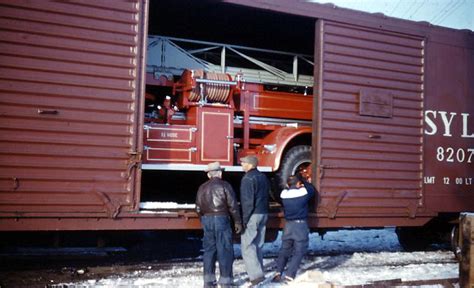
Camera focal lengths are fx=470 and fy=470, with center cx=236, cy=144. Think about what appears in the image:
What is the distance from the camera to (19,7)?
16.8 feet

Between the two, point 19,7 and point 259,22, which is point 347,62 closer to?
point 259,22

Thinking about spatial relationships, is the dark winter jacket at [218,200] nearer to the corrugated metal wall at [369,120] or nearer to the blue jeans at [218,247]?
the blue jeans at [218,247]

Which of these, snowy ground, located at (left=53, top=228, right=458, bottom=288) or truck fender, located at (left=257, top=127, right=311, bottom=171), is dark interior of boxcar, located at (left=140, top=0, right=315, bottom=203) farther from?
snowy ground, located at (left=53, top=228, right=458, bottom=288)

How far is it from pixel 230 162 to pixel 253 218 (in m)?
1.52

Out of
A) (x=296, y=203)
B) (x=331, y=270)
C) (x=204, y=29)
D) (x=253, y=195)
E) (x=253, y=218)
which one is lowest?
(x=331, y=270)

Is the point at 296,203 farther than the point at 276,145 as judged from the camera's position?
No

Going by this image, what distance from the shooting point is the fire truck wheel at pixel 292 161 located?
746cm

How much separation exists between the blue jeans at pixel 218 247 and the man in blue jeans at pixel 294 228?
0.85 meters

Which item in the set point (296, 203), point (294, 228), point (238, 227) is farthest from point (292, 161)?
point (238, 227)

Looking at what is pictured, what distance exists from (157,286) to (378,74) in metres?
4.39

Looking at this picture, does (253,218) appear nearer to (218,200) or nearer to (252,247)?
(252,247)

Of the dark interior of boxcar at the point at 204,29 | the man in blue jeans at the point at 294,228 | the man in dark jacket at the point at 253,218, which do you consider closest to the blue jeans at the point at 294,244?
the man in blue jeans at the point at 294,228

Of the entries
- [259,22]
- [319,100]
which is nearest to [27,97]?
[319,100]

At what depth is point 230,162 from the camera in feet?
23.1
